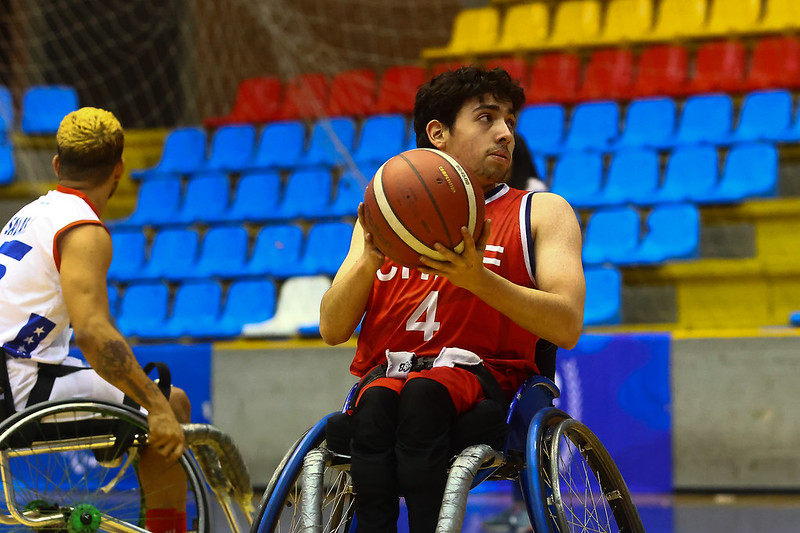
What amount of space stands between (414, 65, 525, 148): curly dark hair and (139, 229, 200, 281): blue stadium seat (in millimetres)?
5111

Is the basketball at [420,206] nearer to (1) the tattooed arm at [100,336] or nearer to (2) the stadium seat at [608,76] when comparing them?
(1) the tattooed arm at [100,336]

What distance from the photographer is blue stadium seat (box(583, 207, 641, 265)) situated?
6523 mm

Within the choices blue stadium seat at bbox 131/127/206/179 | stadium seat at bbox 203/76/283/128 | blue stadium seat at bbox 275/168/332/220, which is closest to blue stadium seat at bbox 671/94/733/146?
blue stadium seat at bbox 275/168/332/220

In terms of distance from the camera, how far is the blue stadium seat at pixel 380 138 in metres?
7.94

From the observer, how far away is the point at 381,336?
2.39 meters

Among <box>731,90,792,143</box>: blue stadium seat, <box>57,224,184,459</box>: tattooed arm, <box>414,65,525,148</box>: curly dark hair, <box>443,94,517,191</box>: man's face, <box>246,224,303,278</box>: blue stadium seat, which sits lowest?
<box>57,224,184,459</box>: tattooed arm

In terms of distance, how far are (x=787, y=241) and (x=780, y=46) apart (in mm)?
2073

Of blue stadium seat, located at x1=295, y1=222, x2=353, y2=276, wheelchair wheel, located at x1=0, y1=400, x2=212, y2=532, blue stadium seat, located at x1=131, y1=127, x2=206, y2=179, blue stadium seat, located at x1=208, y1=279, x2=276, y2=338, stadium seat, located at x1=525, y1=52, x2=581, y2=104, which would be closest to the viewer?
wheelchair wheel, located at x1=0, y1=400, x2=212, y2=532

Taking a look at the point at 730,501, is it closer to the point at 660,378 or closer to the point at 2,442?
the point at 660,378

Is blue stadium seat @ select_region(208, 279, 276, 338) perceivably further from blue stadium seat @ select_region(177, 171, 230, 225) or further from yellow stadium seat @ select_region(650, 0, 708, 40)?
yellow stadium seat @ select_region(650, 0, 708, 40)

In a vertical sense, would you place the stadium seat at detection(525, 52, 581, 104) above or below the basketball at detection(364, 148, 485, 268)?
above

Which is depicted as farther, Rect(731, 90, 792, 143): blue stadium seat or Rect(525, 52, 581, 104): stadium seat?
Rect(525, 52, 581, 104): stadium seat

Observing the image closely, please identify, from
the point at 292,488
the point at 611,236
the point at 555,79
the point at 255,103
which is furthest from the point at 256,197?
the point at 292,488

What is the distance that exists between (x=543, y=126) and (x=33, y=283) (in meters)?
5.66
